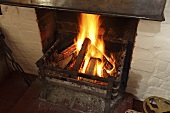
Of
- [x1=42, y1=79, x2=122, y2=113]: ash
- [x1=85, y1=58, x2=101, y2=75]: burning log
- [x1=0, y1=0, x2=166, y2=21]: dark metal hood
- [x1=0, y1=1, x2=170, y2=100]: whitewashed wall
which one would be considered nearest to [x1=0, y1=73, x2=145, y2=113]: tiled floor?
[x1=42, y1=79, x2=122, y2=113]: ash

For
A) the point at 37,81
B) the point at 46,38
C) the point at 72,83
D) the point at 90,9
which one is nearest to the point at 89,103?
the point at 72,83

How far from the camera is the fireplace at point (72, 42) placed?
1.09 metres

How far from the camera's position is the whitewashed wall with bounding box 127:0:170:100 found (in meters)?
0.98

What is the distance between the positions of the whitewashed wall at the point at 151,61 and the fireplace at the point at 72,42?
87 mm

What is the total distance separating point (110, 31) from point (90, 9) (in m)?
0.56

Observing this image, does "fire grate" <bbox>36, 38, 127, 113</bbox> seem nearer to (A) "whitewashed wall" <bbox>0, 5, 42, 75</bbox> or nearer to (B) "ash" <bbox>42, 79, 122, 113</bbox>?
(B) "ash" <bbox>42, 79, 122, 113</bbox>

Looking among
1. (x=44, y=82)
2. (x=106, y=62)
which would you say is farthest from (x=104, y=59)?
(x=44, y=82)

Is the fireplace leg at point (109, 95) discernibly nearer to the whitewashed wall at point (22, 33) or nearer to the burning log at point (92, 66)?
the burning log at point (92, 66)

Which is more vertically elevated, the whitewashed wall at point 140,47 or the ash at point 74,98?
the whitewashed wall at point 140,47

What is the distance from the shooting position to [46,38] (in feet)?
4.40

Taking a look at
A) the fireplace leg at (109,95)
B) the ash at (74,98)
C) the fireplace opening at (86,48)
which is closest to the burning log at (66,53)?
the fireplace opening at (86,48)

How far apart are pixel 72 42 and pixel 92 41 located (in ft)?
0.55

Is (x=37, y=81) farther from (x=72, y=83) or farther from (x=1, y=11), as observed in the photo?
(x=1, y=11)

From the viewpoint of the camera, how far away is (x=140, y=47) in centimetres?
107
